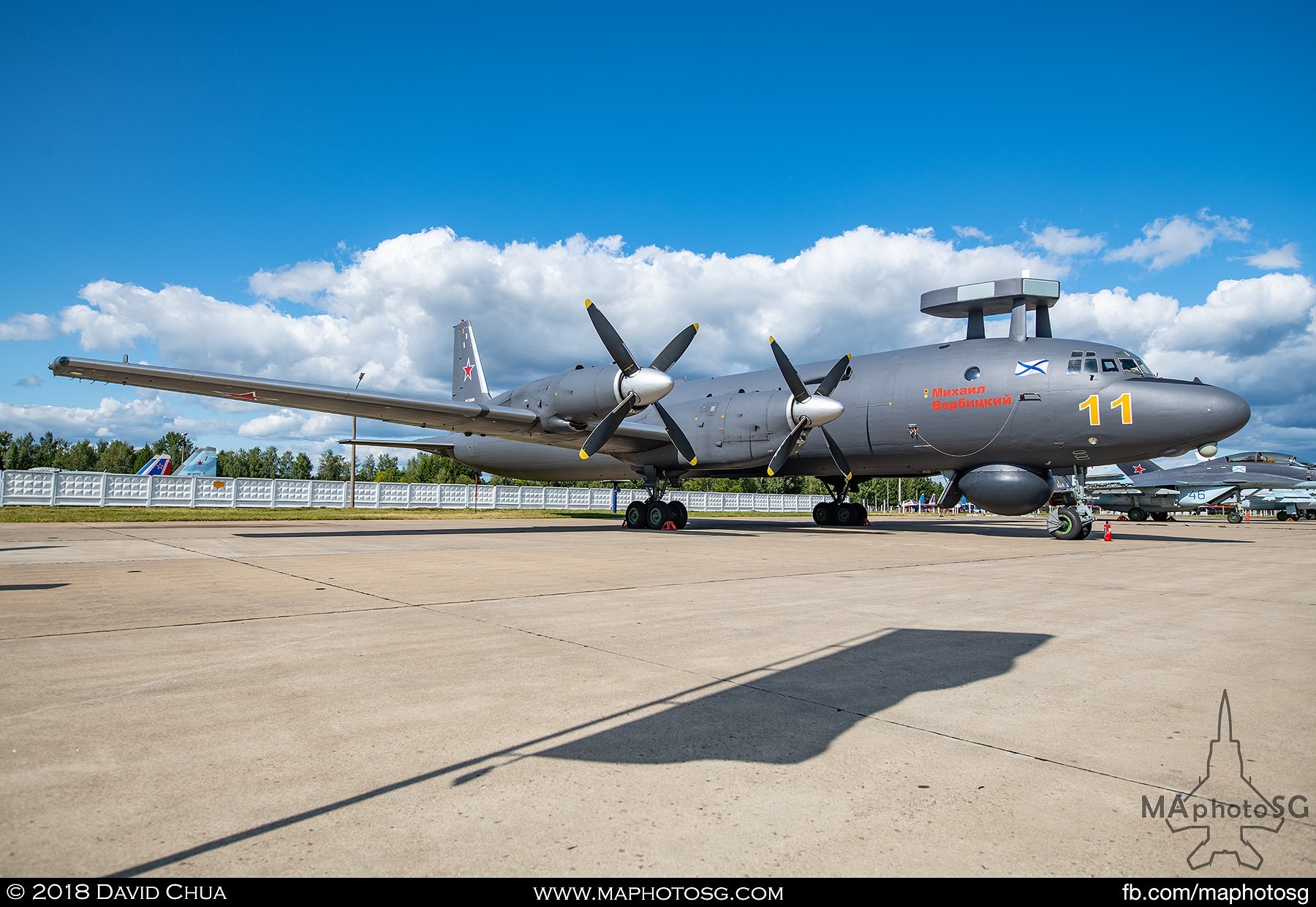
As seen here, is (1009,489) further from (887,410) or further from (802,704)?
(802,704)

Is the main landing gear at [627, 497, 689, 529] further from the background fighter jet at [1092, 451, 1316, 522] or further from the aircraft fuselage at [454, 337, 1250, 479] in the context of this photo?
the background fighter jet at [1092, 451, 1316, 522]

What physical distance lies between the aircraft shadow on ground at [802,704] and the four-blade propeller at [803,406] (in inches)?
488

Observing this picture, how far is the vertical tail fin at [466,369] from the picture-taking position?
29.2 meters

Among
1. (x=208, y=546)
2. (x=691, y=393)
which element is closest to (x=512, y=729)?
(x=208, y=546)

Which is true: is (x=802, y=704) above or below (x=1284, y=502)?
below

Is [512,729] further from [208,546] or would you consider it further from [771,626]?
[208,546]

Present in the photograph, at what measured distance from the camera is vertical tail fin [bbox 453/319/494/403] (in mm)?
29203

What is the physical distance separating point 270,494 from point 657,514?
24816mm

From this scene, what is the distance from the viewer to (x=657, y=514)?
21.7m

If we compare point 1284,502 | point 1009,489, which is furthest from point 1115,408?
point 1284,502

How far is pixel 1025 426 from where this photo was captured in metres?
17.1

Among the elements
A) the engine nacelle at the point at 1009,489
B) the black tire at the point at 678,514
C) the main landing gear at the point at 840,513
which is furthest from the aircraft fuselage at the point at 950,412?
the main landing gear at the point at 840,513

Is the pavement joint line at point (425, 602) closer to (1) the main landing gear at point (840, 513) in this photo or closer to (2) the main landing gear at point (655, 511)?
(2) the main landing gear at point (655, 511)

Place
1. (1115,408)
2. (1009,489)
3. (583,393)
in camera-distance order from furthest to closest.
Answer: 1. (583,393)
2. (1009,489)
3. (1115,408)
